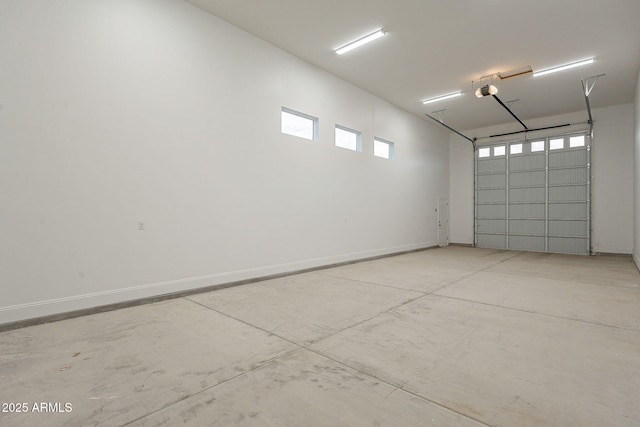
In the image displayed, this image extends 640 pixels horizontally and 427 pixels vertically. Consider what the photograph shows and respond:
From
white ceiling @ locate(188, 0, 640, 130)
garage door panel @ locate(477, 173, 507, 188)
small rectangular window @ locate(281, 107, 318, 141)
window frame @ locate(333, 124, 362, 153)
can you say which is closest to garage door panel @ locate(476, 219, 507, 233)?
garage door panel @ locate(477, 173, 507, 188)

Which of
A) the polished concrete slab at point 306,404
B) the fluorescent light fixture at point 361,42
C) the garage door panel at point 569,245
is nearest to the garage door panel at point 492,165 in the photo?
the garage door panel at point 569,245

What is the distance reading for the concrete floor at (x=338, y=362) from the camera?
203 cm

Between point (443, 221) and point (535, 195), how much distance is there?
10.5 feet

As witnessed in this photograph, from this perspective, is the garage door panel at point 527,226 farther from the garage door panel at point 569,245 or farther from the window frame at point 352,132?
the window frame at point 352,132

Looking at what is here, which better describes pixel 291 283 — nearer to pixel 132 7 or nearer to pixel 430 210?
pixel 132 7

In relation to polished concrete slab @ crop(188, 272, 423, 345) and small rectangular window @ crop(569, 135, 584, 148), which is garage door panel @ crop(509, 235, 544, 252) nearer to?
small rectangular window @ crop(569, 135, 584, 148)

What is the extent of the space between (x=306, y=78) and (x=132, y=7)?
3483 mm

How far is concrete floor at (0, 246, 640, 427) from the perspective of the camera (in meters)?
2.03

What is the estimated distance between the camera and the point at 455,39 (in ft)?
20.1

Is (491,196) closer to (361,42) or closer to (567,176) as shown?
(567,176)

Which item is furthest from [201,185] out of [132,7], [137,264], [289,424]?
[289,424]

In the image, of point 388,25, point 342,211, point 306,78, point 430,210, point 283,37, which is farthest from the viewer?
point 430,210

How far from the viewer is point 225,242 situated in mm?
5531

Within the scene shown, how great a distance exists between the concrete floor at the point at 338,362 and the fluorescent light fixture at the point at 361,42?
476cm
